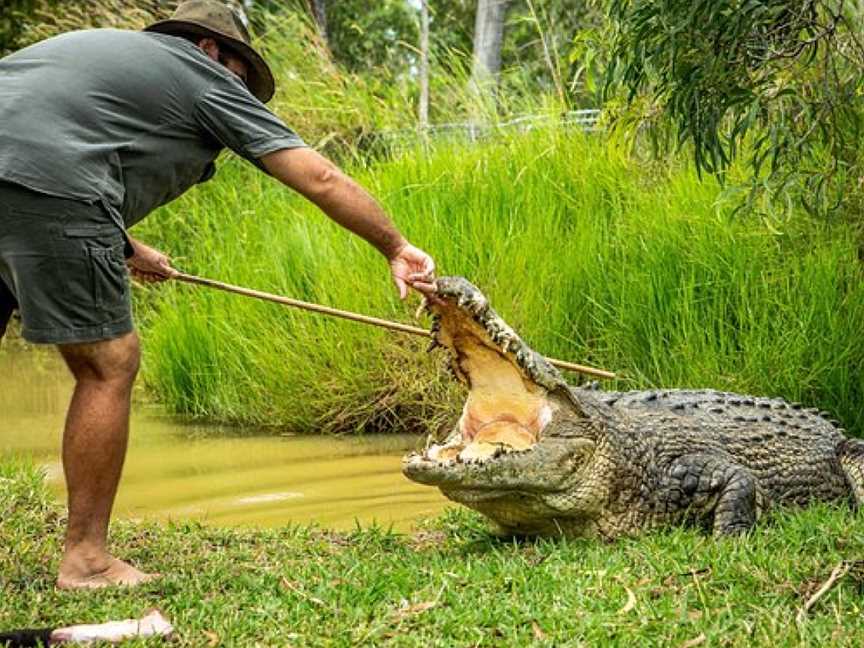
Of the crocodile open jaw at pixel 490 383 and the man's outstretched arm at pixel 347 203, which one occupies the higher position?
the man's outstretched arm at pixel 347 203

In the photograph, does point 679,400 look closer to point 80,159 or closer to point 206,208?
point 80,159

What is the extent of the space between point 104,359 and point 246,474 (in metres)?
2.84

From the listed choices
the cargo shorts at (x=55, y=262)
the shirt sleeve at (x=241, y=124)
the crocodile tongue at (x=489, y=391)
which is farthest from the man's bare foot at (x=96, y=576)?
the shirt sleeve at (x=241, y=124)

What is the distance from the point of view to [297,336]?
28.6ft

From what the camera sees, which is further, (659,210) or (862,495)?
(659,210)

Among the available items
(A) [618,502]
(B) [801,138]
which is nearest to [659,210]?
(B) [801,138]

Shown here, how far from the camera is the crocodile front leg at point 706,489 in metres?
5.09

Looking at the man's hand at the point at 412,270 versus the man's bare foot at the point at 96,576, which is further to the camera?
the man's hand at the point at 412,270

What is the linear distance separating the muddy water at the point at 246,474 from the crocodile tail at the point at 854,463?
172 cm

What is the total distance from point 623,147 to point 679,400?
297 centimetres

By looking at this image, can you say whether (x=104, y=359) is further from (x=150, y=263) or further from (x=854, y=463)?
(x=854, y=463)

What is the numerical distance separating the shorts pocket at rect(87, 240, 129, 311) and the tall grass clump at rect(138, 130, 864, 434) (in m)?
2.97

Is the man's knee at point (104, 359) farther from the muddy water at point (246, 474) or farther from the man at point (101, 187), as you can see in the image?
the muddy water at point (246, 474)

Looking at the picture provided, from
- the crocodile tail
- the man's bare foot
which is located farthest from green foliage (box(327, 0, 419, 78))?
the man's bare foot
